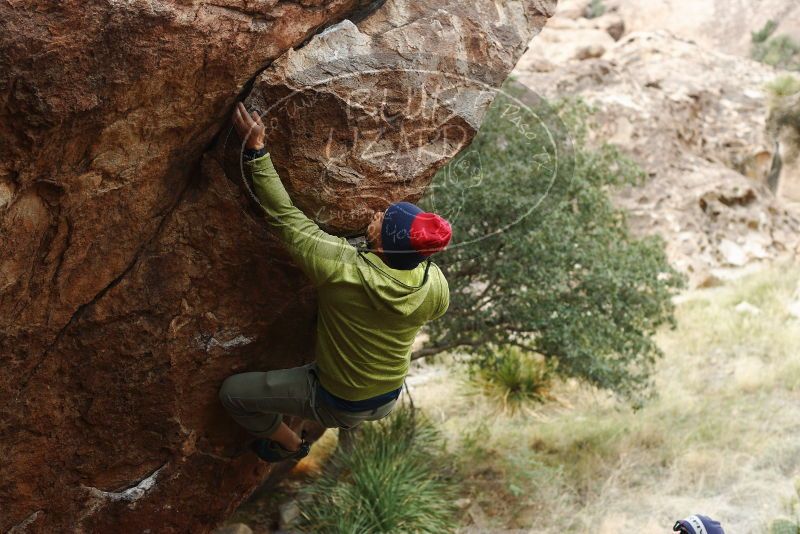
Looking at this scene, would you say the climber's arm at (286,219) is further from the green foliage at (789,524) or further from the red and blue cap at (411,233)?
the green foliage at (789,524)

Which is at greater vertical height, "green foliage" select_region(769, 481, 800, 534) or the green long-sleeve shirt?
the green long-sleeve shirt

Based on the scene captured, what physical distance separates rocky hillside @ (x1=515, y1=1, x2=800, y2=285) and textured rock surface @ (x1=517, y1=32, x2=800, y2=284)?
0.06 feet

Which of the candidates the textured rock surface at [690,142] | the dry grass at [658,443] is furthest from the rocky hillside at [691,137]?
the dry grass at [658,443]

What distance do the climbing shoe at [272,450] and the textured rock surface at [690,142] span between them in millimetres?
10102

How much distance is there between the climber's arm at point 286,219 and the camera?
3.98 m

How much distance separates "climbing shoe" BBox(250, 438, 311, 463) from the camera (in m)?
5.00

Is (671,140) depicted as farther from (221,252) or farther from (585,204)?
(221,252)

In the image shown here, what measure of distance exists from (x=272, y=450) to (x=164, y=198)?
1.62 meters

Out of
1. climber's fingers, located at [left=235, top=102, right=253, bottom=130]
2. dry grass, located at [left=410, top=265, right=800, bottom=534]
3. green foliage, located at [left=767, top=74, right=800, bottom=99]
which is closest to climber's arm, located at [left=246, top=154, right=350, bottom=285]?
climber's fingers, located at [left=235, top=102, right=253, bottom=130]

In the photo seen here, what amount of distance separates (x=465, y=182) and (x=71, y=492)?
139 inches

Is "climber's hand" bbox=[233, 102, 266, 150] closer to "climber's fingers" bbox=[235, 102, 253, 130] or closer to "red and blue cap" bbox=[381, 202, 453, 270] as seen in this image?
"climber's fingers" bbox=[235, 102, 253, 130]

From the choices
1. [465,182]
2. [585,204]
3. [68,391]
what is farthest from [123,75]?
[585,204]

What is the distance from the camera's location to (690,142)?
15758 mm

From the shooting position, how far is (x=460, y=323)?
303 inches
